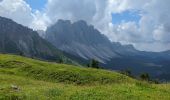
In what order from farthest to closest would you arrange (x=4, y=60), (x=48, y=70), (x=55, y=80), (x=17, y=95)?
1. (x=4, y=60)
2. (x=48, y=70)
3. (x=55, y=80)
4. (x=17, y=95)

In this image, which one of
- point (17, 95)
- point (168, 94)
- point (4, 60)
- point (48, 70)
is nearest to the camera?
point (17, 95)

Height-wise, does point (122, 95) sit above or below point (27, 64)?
below

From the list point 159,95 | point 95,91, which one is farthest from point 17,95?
point 159,95

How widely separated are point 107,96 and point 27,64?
54.9 metres

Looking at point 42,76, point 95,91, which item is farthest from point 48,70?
point 95,91

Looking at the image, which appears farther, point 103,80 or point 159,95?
point 103,80

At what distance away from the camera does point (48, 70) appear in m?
76.1

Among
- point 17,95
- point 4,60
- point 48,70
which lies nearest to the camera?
point 17,95

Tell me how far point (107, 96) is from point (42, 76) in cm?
4591

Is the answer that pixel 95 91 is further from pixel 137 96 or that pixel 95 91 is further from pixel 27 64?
pixel 27 64

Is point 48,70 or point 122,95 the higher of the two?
point 48,70

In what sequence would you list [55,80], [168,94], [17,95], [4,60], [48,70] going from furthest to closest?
[4,60], [48,70], [55,80], [168,94], [17,95]

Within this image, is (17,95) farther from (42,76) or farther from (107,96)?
(42,76)

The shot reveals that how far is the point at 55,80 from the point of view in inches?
2790
